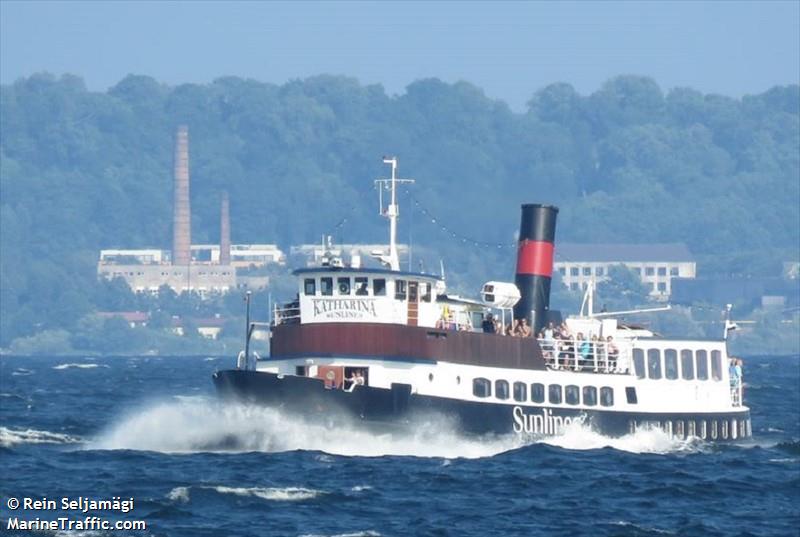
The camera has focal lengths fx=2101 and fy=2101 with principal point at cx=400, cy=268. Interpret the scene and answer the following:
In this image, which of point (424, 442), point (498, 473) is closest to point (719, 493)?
point (498, 473)

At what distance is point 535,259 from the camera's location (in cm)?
6719

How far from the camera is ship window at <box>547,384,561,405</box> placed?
62594 mm

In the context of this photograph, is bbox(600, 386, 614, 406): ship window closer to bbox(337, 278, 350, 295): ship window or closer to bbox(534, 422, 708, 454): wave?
bbox(534, 422, 708, 454): wave

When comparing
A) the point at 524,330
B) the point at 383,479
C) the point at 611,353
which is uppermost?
the point at 524,330

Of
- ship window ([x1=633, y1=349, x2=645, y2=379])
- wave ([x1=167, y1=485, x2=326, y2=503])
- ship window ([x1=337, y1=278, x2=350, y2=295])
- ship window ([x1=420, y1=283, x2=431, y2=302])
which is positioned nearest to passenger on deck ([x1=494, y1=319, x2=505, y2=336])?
ship window ([x1=420, y1=283, x2=431, y2=302])

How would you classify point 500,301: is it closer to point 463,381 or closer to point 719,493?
point 463,381

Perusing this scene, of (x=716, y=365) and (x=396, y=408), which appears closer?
(x=396, y=408)

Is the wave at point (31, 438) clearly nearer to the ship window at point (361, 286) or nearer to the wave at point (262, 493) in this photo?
the ship window at point (361, 286)

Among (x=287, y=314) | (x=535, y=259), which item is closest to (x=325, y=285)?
(x=287, y=314)

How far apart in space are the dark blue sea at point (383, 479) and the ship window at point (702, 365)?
241cm

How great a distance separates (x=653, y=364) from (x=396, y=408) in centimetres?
1092

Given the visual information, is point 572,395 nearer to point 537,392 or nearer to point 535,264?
point 537,392

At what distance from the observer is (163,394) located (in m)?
103

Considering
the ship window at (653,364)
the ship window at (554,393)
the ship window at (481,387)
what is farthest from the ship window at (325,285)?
the ship window at (653,364)
